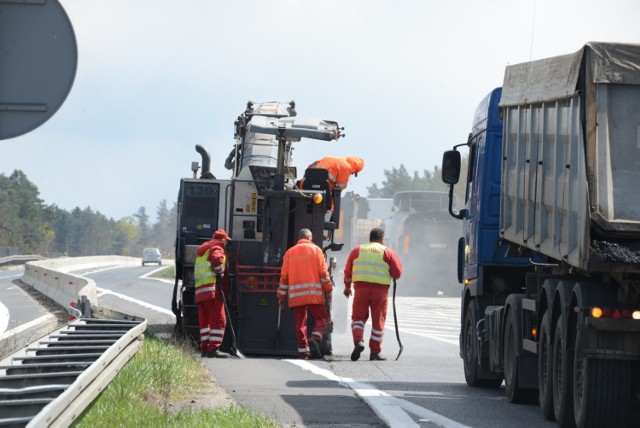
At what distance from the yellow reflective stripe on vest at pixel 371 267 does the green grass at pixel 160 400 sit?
367 cm

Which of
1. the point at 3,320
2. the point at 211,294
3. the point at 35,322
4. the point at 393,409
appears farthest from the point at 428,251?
the point at 393,409

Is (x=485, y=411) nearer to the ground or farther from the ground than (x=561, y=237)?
nearer to the ground

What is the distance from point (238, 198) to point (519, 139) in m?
7.86

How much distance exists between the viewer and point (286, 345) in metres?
18.2

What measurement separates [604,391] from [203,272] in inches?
348

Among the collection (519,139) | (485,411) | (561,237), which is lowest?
(485,411)

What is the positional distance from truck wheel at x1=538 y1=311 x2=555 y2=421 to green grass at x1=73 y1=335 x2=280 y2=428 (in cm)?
258

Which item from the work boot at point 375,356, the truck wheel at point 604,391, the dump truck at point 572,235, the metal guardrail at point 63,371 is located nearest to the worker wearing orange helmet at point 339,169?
the work boot at point 375,356

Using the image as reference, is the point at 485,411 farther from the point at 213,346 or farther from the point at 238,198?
the point at 238,198

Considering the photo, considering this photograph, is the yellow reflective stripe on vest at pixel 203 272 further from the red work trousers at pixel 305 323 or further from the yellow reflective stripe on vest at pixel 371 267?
the yellow reflective stripe on vest at pixel 371 267

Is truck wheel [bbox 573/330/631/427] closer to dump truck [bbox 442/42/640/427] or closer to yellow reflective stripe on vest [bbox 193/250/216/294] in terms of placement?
dump truck [bbox 442/42/640/427]

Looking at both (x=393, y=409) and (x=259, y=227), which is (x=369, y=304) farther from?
(x=393, y=409)

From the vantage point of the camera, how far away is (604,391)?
962 centimetres

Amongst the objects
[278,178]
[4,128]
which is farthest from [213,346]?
[4,128]
